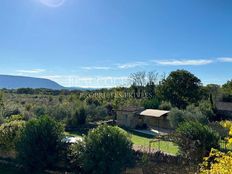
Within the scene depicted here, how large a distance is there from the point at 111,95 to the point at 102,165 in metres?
38.5

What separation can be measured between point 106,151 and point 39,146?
185 inches

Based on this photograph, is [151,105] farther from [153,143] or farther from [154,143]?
[153,143]

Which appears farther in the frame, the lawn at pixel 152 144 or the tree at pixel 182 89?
the tree at pixel 182 89

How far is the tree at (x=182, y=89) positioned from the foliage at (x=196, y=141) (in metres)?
30.0

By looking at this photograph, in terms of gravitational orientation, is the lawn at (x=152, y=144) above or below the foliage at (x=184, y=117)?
below

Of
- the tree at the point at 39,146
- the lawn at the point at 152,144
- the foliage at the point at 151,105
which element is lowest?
the lawn at the point at 152,144

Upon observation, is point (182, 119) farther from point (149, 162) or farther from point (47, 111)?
point (47, 111)

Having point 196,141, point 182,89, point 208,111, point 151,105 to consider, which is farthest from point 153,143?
point 182,89

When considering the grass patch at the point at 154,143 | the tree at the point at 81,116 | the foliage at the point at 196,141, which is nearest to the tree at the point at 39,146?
the foliage at the point at 196,141

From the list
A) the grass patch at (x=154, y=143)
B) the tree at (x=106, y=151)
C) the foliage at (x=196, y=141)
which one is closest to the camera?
the tree at (x=106, y=151)

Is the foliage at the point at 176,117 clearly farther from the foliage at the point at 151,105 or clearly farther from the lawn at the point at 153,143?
the foliage at the point at 151,105

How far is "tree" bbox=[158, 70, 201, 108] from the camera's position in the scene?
47781 millimetres

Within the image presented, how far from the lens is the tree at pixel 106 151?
Result: 50.6 ft

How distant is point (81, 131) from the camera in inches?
1312
